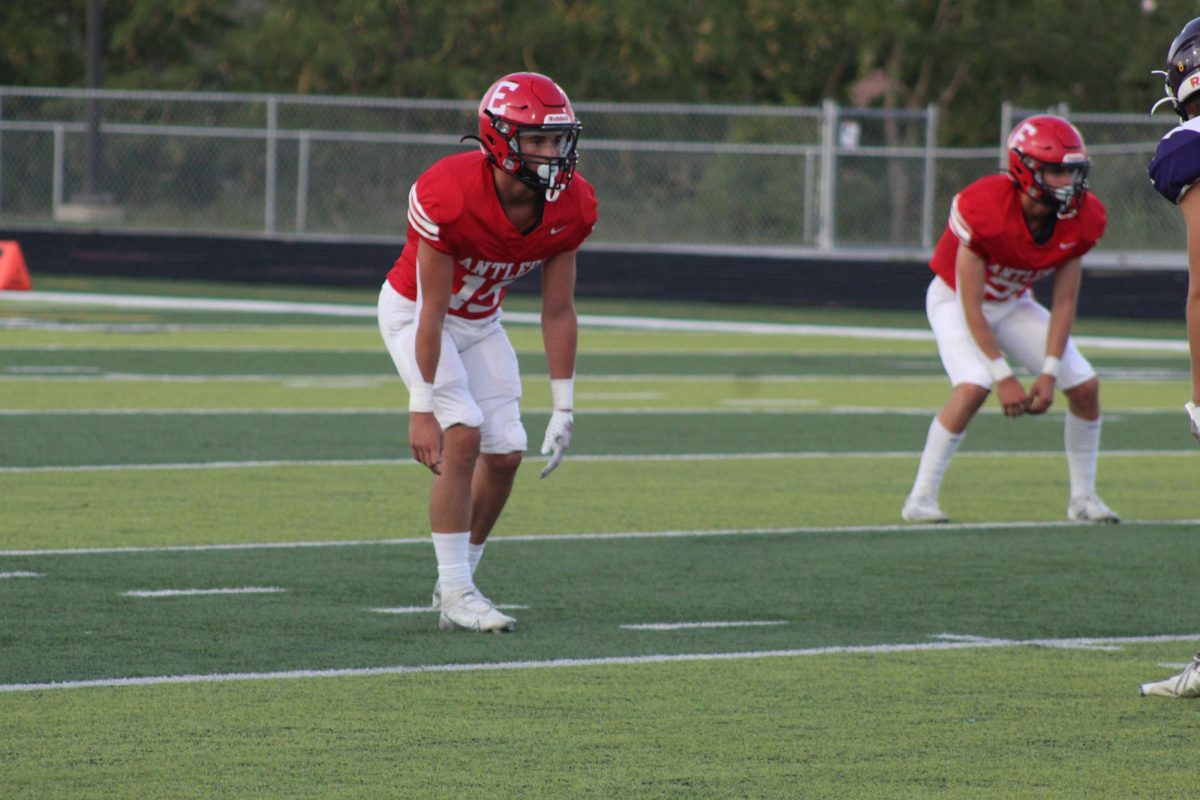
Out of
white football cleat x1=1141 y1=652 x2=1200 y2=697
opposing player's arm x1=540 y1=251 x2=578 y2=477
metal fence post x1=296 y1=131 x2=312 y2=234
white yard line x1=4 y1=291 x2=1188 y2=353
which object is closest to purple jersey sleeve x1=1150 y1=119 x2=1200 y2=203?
white football cleat x1=1141 y1=652 x2=1200 y2=697

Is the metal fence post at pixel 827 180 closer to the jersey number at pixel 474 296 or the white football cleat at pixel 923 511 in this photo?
the white football cleat at pixel 923 511

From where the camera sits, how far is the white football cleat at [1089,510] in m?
8.98

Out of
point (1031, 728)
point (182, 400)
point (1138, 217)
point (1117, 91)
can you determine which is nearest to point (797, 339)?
point (1138, 217)

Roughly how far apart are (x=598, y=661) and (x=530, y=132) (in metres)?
1.54

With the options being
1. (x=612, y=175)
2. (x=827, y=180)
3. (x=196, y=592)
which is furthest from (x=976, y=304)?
(x=612, y=175)

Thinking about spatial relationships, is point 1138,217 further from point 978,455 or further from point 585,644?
point 585,644

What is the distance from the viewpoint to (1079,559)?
801cm

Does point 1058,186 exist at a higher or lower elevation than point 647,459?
higher

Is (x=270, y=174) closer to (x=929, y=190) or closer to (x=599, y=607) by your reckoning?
(x=929, y=190)

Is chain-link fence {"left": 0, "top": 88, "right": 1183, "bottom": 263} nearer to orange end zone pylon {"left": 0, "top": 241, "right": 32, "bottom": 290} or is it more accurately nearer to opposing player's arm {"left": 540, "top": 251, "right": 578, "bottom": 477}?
orange end zone pylon {"left": 0, "top": 241, "right": 32, "bottom": 290}

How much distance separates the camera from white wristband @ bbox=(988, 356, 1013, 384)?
28.3ft

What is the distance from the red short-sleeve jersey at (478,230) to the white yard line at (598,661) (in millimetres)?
1205

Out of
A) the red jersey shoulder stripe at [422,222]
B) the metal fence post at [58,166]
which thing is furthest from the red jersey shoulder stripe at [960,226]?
the metal fence post at [58,166]

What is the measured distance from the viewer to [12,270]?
66.5 ft
